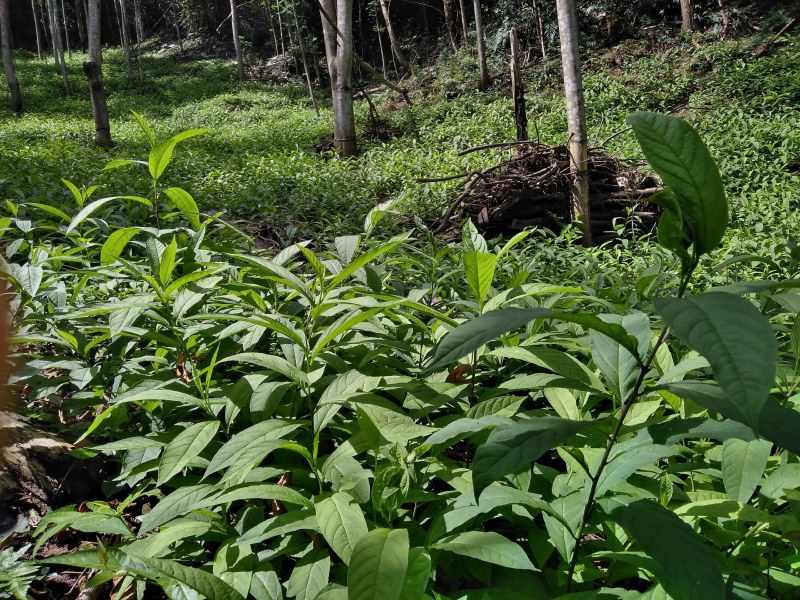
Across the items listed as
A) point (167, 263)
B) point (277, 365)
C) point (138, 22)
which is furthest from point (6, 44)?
point (277, 365)

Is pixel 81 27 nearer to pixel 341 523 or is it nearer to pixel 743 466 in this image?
pixel 341 523

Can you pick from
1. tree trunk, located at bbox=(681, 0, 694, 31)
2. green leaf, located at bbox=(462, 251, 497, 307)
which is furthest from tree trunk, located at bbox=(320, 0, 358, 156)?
tree trunk, located at bbox=(681, 0, 694, 31)

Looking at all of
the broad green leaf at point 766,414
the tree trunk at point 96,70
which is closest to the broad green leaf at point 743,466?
the broad green leaf at point 766,414

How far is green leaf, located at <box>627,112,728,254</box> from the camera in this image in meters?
0.66

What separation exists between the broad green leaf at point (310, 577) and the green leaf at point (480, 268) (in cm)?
69

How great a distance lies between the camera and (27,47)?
31.4 meters

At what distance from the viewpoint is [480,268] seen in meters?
1.44

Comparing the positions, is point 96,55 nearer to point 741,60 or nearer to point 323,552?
point 323,552

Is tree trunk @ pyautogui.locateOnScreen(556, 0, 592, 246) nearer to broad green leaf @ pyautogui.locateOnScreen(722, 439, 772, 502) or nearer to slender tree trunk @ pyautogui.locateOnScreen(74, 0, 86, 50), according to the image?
broad green leaf @ pyautogui.locateOnScreen(722, 439, 772, 502)

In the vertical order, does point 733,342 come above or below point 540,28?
below

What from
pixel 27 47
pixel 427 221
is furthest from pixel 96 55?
pixel 27 47

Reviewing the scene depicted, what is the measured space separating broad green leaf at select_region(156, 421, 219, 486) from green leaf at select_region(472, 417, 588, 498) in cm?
71

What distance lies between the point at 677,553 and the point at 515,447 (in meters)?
0.27

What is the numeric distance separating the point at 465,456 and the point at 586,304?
3.41 ft
